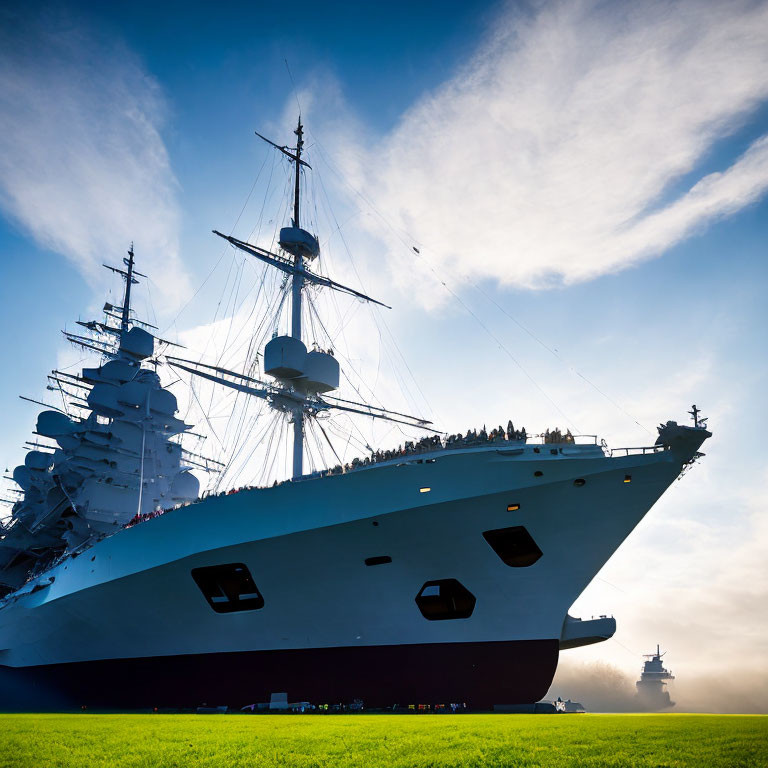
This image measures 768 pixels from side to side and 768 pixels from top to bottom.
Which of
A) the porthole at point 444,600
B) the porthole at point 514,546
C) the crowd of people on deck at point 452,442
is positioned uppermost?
the crowd of people on deck at point 452,442

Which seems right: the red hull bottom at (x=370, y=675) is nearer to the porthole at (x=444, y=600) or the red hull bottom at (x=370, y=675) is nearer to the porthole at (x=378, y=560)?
the porthole at (x=444, y=600)

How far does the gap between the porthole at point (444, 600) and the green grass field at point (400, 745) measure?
7.91 metres

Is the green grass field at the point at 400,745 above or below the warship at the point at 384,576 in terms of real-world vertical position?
below

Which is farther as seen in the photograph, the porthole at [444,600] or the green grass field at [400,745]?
the porthole at [444,600]

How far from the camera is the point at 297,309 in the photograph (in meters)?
27.1

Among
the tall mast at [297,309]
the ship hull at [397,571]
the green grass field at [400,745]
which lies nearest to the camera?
the green grass field at [400,745]

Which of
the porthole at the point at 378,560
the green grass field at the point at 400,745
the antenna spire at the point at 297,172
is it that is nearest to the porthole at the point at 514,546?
the porthole at the point at 378,560

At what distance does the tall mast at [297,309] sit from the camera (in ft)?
82.1

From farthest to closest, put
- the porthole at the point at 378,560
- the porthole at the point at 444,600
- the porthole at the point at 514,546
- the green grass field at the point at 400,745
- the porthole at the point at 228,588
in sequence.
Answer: the porthole at the point at 228,588 < the porthole at the point at 444,600 < the porthole at the point at 378,560 < the porthole at the point at 514,546 < the green grass field at the point at 400,745

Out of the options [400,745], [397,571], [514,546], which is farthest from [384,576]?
[400,745]

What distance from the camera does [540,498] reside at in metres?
15.7

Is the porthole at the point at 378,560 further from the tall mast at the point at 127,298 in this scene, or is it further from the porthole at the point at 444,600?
the tall mast at the point at 127,298

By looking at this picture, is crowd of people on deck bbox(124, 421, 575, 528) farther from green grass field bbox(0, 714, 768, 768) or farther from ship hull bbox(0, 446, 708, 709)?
green grass field bbox(0, 714, 768, 768)

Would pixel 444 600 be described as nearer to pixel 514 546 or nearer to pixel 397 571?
pixel 397 571
